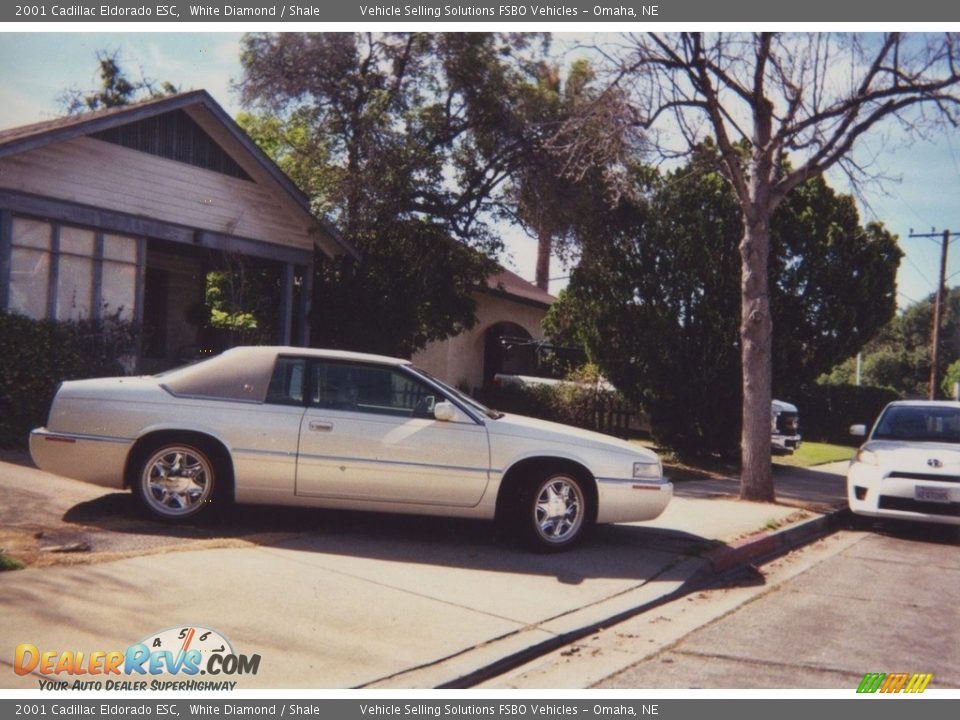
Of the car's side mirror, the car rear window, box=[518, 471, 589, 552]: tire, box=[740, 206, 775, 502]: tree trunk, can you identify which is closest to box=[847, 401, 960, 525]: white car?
box=[740, 206, 775, 502]: tree trunk

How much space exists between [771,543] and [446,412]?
3.88 meters

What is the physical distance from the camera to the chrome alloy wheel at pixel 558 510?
6766 mm

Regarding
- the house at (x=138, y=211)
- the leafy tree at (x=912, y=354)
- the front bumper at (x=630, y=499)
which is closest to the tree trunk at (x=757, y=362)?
the front bumper at (x=630, y=499)

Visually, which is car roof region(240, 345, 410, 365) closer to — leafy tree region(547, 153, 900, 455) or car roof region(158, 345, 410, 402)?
car roof region(158, 345, 410, 402)

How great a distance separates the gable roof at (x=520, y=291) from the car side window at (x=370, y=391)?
14.4m

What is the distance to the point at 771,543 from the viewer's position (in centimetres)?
845

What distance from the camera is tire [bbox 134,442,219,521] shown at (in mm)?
6562

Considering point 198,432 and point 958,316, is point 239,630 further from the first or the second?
point 958,316

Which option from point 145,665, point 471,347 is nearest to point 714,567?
point 145,665

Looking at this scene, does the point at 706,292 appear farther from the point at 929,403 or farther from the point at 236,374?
the point at 236,374

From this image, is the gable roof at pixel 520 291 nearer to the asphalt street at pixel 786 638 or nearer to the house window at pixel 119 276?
the house window at pixel 119 276

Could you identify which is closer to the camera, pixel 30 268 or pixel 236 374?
pixel 236 374

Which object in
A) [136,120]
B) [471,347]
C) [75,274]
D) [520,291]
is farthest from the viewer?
[520,291]

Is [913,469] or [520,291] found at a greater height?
[520,291]
